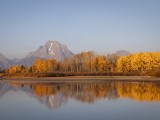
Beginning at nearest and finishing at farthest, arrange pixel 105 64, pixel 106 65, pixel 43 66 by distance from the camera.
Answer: pixel 105 64
pixel 106 65
pixel 43 66

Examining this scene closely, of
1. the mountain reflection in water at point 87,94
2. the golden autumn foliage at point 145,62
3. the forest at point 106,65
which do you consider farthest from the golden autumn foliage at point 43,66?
the mountain reflection in water at point 87,94

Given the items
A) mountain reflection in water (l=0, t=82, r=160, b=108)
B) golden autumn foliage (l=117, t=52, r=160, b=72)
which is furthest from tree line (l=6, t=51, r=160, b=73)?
mountain reflection in water (l=0, t=82, r=160, b=108)

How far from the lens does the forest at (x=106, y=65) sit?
81375 mm

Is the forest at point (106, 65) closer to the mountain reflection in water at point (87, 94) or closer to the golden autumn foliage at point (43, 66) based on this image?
the golden autumn foliage at point (43, 66)

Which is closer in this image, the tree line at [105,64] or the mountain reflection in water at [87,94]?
the mountain reflection in water at [87,94]

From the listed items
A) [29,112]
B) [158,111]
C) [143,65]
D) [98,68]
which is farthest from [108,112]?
[98,68]

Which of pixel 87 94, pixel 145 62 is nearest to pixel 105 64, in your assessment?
pixel 145 62

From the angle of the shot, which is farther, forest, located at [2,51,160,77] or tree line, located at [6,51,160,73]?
tree line, located at [6,51,160,73]

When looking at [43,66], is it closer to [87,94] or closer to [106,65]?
[106,65]

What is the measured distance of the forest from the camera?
81.4m

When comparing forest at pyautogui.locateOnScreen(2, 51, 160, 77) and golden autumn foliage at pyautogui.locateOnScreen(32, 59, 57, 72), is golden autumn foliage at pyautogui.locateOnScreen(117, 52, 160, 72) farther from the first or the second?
golden autumn foliage at pyautogui.locateOnScreen(32, 59, 57, 72)

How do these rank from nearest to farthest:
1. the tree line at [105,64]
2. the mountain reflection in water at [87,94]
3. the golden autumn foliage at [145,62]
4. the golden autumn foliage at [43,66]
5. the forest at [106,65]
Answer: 1. the mountain reflection in water at [87,94]
2. the golden autumn foliage at [145,62]
3. the forest at [106,65]
4. the tree line at [105,64]
5. the golden autumn foliage at [43,66]

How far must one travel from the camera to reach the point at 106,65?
97688 millimetres

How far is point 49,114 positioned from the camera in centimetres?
1569
